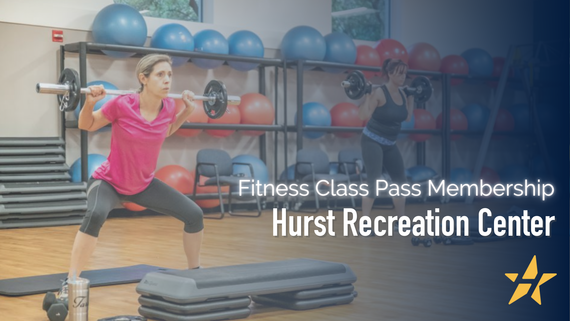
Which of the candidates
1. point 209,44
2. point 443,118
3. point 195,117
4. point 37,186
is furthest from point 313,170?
point 37,186

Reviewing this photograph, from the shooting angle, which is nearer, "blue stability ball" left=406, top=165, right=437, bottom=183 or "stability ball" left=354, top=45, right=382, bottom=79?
"stability ball" left=354, top=45, right=382, bottom=79

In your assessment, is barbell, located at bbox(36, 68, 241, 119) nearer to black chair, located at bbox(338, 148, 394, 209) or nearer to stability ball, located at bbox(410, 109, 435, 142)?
black chair, located at bbox(338, 148, 394, 209)

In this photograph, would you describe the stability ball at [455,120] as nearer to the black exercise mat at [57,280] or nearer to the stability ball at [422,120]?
the stability ball at [422,120]

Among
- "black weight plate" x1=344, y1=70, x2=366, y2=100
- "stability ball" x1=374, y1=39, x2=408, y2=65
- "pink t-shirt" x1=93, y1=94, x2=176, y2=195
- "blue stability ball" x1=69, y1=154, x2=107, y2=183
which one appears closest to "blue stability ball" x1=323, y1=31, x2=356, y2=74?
"stability ball" x1=374, y1=39, x2=408, y2=65

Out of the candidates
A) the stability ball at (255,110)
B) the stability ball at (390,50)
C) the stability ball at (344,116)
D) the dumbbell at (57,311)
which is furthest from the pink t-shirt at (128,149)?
the stability ball at (390,50)

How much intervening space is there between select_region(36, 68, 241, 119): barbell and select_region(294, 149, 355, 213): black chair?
3756mm

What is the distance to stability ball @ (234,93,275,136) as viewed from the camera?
7922 millimetres

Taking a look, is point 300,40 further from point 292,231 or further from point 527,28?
point 527,28

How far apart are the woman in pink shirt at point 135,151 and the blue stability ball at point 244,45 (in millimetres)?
4475

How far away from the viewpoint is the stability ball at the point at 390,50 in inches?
351

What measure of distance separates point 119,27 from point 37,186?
1647 mm

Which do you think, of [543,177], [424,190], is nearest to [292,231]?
[424,190]

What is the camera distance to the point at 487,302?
3.15 meters

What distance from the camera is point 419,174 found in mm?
9219
